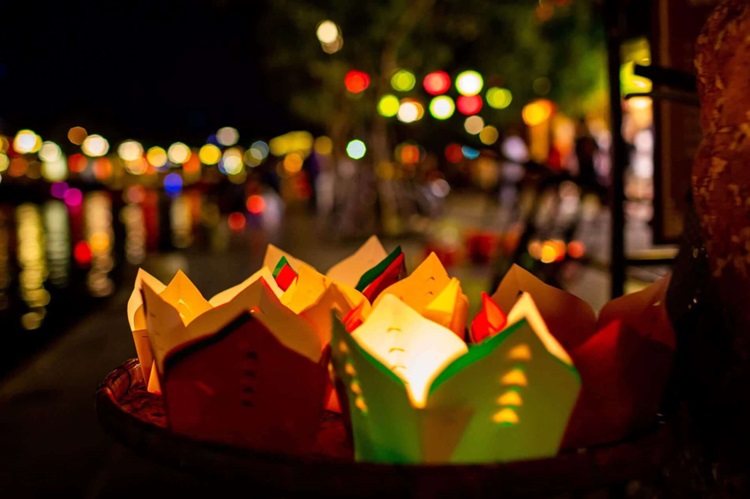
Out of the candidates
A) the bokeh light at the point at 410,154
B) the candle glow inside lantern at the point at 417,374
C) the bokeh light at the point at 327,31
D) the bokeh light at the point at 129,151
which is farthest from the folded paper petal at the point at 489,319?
the bokeh light at the point at 129,151

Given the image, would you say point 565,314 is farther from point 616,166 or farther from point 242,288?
point 616,166

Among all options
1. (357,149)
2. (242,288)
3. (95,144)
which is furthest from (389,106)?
(95,144)

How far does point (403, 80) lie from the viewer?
1669cm

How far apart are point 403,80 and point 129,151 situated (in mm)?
62334

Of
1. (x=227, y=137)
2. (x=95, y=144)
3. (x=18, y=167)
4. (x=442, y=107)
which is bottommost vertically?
(x=18, y=167)

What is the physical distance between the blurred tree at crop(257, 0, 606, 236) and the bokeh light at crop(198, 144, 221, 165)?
56979 mm

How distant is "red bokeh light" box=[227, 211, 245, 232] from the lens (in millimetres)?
18830

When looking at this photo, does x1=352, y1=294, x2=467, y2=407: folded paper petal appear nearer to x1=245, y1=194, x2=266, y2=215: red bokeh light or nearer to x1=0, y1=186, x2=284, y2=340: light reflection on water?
x1=0, y1=186, x2=284, y2=340: light reflection on water

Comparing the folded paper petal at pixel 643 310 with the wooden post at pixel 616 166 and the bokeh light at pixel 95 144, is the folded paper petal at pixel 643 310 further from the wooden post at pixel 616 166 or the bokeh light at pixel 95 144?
the bokeh light at pixel 95 144

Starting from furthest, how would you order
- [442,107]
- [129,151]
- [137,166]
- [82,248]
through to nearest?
[129,151] → [137,166] → [82,248] → [442,107]

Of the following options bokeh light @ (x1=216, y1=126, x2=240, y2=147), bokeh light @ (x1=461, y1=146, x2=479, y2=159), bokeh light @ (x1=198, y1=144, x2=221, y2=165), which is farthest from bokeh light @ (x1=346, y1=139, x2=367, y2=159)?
bokeh light @ (x1=198, y1=144, x2=221, y2=165)

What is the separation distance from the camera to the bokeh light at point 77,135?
248 ft

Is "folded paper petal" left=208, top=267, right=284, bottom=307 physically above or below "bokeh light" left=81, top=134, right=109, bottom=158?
below

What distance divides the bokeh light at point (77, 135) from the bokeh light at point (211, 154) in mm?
10025
